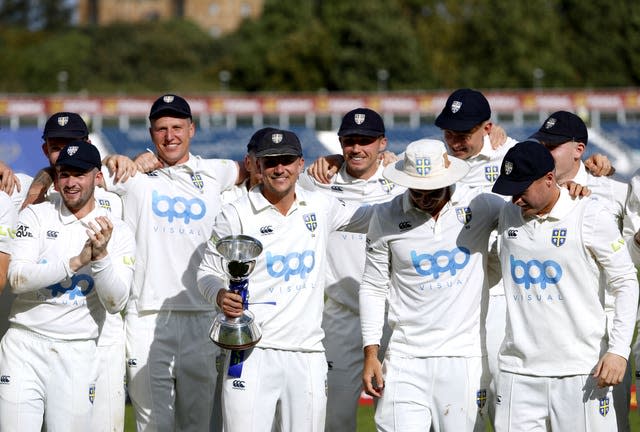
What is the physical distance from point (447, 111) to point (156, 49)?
7886cm

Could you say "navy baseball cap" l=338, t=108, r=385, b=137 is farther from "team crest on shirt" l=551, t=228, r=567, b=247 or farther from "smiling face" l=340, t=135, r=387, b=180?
"team crest on shirt" l=551, t=228, r=567, b=247

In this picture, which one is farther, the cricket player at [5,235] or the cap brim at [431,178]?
the cricket player at [5,235]

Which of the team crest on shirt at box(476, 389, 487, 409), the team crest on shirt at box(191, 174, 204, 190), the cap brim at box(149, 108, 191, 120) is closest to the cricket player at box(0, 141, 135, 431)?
the cap brim at box(149, 108, 191, 120)

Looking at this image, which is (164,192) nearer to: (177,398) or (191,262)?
(191,262)

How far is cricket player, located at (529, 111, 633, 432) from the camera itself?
23.7 ft

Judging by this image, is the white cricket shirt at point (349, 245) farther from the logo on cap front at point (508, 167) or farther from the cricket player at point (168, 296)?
the logo on cap front at point (508, 167)

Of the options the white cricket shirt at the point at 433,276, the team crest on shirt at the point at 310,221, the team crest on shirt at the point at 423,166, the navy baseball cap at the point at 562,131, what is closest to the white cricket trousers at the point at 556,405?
the white cricket shirt at the point at 433,276

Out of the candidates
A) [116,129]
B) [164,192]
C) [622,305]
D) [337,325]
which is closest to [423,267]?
[622,305]

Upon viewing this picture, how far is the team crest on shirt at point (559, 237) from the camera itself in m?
6.52

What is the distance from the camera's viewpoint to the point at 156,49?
278 ft

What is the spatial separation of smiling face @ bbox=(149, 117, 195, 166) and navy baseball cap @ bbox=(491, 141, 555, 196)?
2.69 metres

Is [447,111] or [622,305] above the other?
[447,111]

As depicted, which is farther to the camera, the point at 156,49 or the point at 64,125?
the point at 156,49

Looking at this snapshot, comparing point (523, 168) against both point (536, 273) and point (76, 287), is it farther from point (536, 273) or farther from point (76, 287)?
point (76, 287)
